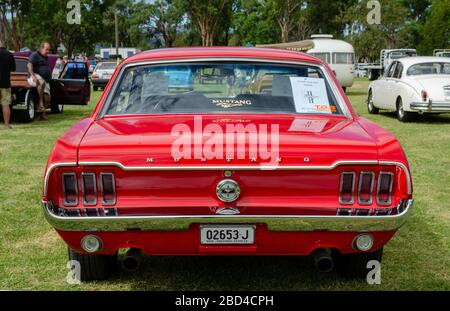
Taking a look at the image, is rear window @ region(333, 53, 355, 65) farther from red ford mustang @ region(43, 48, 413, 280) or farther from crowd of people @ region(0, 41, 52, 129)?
red ford mustang @ region(43, 48, 413, 280)

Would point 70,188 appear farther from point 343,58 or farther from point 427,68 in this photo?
point 343,58

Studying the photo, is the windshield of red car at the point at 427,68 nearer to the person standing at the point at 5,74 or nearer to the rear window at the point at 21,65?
the person standing at the point at 5,74

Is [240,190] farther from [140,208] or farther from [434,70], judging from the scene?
[434,70]

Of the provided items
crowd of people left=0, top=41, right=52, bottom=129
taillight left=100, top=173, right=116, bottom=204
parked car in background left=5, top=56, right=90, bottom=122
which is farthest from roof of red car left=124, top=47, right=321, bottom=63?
parked car in background left=5, top=56, right=90, bottom=122

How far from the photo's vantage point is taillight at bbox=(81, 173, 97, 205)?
11.2ft

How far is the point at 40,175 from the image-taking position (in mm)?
8031

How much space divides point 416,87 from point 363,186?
11.4 m

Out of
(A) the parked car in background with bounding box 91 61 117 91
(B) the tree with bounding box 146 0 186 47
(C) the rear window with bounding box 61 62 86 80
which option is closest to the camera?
(C) the rear window with bounding box 61 62 86 80

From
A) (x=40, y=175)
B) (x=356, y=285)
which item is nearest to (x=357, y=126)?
(x=356, y=285)

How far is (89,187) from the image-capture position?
A: 11.2 feet

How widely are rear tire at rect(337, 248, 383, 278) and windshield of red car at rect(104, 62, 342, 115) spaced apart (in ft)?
3.33

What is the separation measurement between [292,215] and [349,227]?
1.09 ft

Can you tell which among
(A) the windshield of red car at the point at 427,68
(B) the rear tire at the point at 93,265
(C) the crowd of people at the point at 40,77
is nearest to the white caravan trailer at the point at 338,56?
(A) the windshield of red car at the point at 427,68

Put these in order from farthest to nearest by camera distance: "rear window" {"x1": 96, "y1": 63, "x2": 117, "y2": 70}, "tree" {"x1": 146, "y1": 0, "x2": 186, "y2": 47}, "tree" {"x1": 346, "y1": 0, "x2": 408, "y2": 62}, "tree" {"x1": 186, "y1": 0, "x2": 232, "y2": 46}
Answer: "tree" {"x1": 146, "y1": 0, "x2": 186, "y2": 47} < "tree" {"x1": 346, "y1": 0, "x2": 408, "y2": 62} < "tree" {"x1": 186, "y1": 0, "x2": 232, "y2": 46} < "rear window" {"x1": 96, "y1": 63, "x2": 117, "y2": 70}
